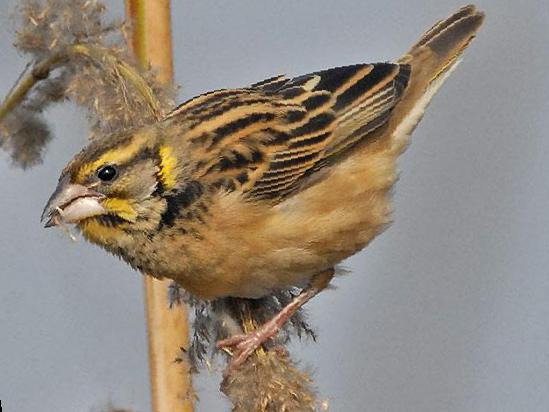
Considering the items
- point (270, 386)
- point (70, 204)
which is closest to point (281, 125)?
point (70, 204)

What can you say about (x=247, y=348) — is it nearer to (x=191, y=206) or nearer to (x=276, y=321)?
(x=276, y=321)

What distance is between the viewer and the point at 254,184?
233cm

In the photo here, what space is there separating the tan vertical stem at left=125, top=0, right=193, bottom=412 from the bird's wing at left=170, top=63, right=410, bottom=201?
1.12 ft

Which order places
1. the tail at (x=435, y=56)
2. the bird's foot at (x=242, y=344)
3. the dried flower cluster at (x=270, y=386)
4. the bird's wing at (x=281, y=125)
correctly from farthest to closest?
the tail at (x=435, y=56), the bird's wing at (x=281, y=125), the bird's foot at (x=242, y=344), the dried flower cluster at (x=270, y=386)

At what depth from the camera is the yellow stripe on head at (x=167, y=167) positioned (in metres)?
2.17

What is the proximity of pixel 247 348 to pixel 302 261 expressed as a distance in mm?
517

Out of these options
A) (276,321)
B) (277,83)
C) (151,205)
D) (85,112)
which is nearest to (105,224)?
(151,205)

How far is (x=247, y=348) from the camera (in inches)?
72.1

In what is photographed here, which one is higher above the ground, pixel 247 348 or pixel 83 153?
pixel 83 153

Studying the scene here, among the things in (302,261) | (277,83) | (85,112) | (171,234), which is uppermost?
(85,112)

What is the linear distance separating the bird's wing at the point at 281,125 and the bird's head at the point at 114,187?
144 millimetres

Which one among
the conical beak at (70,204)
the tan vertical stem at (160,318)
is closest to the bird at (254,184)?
the conical beak at (70,204)

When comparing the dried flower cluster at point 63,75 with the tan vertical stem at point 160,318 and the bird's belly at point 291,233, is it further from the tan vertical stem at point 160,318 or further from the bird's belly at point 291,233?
the bird's belly at point 291,233

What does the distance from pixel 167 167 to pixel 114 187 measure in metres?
0.17
